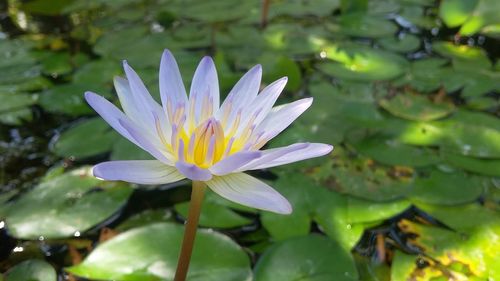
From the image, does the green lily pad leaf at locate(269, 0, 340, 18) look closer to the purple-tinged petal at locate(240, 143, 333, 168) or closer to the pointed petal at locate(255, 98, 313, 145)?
the pointed petal at locate(255, 98, 313, 145)

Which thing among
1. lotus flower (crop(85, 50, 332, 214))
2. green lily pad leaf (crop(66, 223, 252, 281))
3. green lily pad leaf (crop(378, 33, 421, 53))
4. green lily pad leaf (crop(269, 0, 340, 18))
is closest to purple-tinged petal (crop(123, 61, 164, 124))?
lotus flower (crop(85, 50, 332, 214))

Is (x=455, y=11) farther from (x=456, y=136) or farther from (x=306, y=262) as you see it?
(x=306, y=262)

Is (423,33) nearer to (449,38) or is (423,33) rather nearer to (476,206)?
(449,38)

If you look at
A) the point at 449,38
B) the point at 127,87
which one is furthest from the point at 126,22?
the point at 127,87

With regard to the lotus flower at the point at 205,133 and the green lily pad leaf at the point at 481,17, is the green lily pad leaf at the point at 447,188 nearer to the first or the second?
the lotus flower at the point at 205,133

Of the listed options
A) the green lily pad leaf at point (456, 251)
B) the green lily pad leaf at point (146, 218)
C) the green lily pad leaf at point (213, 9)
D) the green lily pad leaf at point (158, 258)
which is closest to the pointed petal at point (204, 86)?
the green lily pad leaf at point (158, 258)

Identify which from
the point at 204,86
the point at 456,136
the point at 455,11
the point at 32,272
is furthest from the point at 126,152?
the point at 455,11
